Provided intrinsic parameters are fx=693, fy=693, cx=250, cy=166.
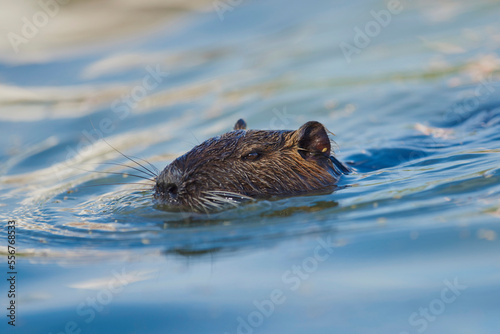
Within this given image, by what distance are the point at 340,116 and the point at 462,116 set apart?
157 centimetres

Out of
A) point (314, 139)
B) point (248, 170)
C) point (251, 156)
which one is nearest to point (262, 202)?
point (248, 170)

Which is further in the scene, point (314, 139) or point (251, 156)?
point (314, 139)

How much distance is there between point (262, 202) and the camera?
5.21m

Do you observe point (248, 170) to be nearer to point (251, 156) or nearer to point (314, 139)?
point (251, 156)

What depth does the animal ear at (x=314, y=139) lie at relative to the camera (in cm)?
562

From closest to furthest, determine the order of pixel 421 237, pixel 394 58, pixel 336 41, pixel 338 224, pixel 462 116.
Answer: pixel 421 237 < pixel 338 224 < pixel 462 116 < pixel 394 58 < pixel 336 41

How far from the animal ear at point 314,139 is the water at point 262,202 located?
1.16ft

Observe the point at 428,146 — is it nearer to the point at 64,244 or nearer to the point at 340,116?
the point at 340,116

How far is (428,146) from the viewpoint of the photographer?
24.6 ft

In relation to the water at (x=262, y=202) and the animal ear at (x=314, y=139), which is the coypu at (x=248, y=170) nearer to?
the animal ear at (x=314, y=139)

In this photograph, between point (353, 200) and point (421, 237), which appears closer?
point (421, 237)

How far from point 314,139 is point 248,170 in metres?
0.64

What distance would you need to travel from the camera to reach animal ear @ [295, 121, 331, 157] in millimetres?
5625

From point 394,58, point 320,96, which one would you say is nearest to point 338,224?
point 320,96
